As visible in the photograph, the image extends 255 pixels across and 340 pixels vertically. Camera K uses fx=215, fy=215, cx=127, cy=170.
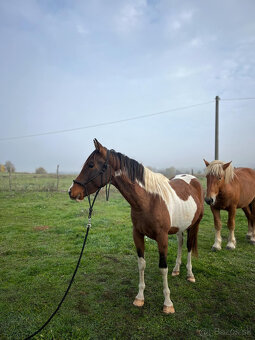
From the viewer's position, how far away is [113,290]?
3.61 meters

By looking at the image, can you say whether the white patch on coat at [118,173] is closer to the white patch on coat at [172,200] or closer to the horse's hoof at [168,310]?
the white patch on coat at [172,200]

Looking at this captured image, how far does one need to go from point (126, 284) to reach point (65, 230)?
3630 mm

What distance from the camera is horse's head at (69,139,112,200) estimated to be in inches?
112

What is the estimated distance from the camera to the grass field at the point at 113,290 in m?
2.74

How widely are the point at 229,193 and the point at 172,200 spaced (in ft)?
8.39

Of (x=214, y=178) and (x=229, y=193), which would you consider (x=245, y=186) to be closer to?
(x=229, y=193)

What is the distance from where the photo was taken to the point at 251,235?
616 cm

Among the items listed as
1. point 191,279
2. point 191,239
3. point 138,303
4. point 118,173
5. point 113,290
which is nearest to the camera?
point 118,173

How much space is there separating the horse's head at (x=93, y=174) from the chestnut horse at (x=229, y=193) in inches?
113

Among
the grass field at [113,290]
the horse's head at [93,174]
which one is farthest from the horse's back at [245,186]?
the horse's head at [93,174]

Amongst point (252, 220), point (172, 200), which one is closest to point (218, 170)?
point (172, 200)

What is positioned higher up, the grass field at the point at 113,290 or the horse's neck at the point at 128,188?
the horse's neck at the point at 128,188

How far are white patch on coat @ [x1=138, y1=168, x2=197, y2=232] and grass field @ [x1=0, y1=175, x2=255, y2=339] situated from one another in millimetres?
1213

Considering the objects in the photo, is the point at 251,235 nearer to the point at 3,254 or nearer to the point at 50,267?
the point at 50,267
